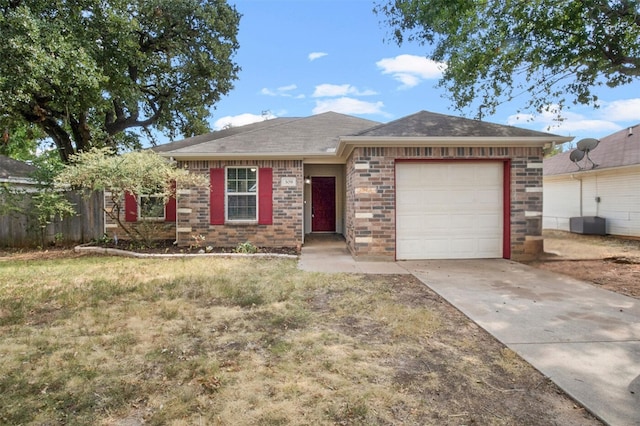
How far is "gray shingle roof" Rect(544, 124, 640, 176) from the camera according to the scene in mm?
12719

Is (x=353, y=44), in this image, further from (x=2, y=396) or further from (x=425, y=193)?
(x=2, y=396)

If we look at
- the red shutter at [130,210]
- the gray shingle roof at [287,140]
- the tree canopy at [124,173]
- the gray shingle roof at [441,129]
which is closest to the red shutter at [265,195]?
the gray shingle roof at [287,140]

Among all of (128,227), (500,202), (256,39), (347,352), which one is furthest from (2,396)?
(256,39)

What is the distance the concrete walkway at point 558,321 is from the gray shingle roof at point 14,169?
33.6ft

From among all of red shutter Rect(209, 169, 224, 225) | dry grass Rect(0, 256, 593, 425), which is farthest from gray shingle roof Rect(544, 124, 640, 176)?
red shutter Rect(209, 169, 224, 225)

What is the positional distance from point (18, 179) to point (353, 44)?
522 inches

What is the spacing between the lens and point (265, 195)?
10125mm

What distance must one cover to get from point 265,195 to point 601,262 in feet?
27.2

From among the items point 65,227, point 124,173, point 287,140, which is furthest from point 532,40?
point 65,227

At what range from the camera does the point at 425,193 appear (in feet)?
27.6

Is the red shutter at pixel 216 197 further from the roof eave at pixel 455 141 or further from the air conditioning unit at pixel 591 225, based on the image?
the air conditioning unit at pixel 591 225

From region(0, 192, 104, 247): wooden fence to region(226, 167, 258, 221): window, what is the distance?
446cm

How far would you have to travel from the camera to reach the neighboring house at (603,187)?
41.0 feet

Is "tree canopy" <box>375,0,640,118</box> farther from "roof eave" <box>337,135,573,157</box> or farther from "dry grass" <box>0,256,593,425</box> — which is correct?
"dry grass" <box>0,256,593,425</box>
